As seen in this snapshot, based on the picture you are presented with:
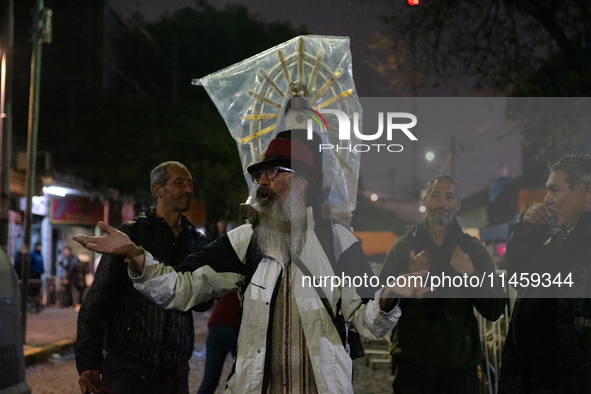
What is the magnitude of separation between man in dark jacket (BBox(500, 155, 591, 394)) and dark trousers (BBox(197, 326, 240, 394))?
7.34 ft

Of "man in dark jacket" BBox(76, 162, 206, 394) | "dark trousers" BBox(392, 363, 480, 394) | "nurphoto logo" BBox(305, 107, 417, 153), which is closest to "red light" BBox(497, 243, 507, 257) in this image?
"dark trousers" BBox(392, 363, 480, 394)

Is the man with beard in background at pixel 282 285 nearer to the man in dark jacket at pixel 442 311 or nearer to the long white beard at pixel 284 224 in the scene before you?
the long white beard at pixel 284 224

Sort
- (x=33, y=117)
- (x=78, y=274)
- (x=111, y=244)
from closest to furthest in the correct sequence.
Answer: (x=111, y=244), (x=33, y=117), (x=78, y=274)

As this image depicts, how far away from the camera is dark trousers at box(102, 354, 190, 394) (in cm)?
331

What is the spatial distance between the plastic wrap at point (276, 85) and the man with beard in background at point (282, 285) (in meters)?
1.18

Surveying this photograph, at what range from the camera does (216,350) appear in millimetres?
4582

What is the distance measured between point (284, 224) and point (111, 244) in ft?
2.73

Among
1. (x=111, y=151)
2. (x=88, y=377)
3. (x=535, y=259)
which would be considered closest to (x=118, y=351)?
(x=88, y=377)

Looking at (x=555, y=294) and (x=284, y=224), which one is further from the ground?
(x=284, y=224)

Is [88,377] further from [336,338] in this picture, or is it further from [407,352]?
[407,352]

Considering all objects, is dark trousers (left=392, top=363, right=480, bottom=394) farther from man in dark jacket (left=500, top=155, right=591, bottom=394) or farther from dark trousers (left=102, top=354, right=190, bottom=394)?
dark trousers (left=102, top=354, right=190, bottom=394)

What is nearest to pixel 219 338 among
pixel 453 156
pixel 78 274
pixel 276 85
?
pixel 276 85

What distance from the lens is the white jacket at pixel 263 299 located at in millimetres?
2525

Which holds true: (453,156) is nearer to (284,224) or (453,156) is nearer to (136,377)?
(284,224)
